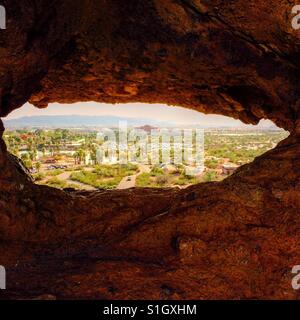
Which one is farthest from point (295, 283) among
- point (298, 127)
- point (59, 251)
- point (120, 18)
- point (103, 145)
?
point (103, 145)

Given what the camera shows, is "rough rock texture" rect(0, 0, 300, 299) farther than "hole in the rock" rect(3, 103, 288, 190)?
No

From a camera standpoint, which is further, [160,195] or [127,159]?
[127,159]

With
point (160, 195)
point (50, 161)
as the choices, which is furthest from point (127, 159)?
point (160, 195)

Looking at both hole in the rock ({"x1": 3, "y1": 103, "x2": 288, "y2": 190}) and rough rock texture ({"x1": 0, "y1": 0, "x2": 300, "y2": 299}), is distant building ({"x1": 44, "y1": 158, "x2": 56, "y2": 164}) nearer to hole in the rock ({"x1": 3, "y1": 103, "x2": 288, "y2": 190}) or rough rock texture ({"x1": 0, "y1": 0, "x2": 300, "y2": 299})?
hole in the rock ({"x1": 3, "y1": 103, "x2": 288, "y2": 190})

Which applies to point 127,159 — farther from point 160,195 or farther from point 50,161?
point 160,195

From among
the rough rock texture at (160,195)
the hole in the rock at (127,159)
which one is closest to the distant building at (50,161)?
the hole in the rock at (127,159)

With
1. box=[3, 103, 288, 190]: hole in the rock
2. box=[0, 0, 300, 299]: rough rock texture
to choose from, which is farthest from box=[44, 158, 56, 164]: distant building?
box=[0, 0, 300, 299]: rough rock texture

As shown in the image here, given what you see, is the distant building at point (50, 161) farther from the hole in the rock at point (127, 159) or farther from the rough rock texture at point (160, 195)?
the rough rock texture at point (160, 195)

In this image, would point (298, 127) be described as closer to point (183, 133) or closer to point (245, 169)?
point (245, 169)

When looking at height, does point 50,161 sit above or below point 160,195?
below
